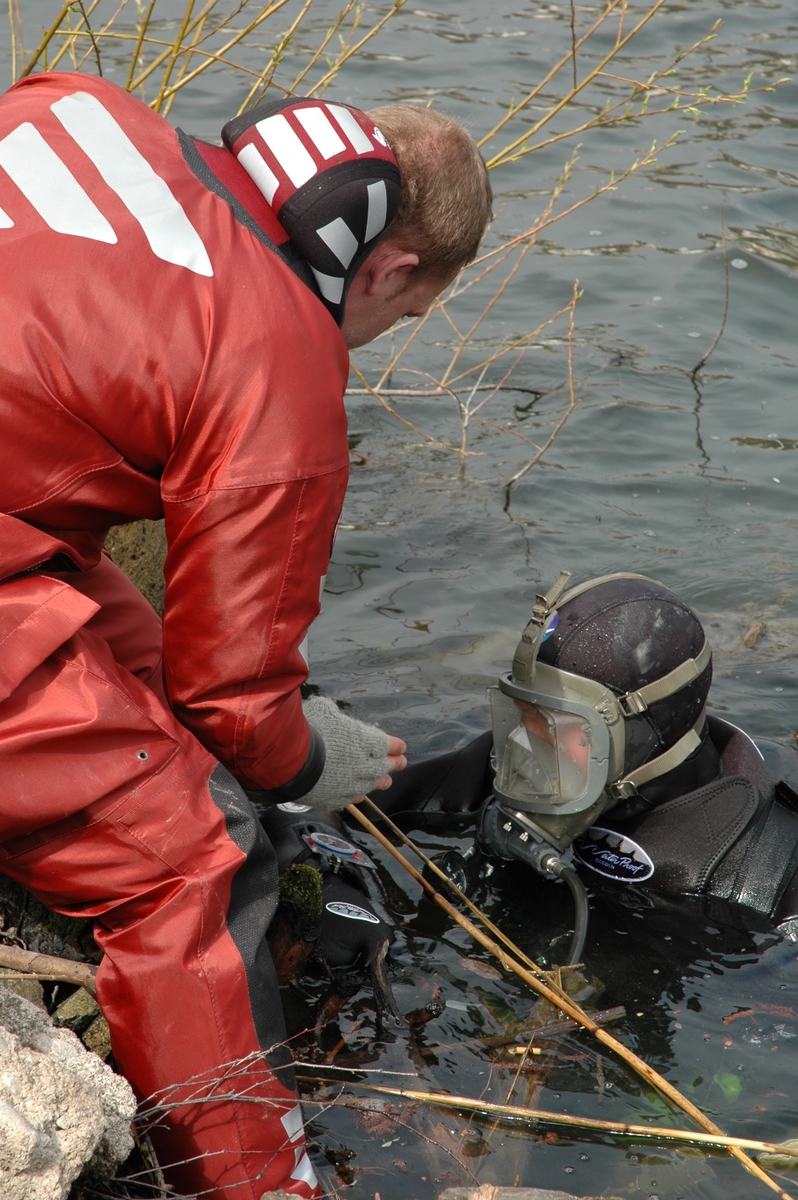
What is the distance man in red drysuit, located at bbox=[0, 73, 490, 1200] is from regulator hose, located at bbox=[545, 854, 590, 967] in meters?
1.09

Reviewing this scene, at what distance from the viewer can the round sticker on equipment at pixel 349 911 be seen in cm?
334

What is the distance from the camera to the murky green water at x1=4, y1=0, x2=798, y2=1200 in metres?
3.11

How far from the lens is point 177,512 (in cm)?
249

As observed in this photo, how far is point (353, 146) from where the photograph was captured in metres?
2.63

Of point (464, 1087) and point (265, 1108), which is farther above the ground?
point (265, 1108)

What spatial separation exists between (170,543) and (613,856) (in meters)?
1.97

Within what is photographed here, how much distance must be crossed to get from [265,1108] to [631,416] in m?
5.27

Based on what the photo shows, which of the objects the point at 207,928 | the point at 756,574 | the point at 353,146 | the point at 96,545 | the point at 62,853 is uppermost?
the point at 353,146

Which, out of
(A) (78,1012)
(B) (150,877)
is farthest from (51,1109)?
(A) (78,1012)

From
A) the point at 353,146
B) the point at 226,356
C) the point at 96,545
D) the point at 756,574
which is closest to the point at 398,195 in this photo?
the point at 353,146

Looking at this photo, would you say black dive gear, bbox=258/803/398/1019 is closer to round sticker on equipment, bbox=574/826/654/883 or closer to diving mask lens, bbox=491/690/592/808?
diving mask lens, bbox=491/690/592/808

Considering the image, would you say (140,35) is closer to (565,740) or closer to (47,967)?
(565,740)

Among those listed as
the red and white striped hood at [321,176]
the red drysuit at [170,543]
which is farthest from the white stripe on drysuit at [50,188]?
the red and white striped hood at [321,176]

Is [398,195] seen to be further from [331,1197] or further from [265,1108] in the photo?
[331,1197]
